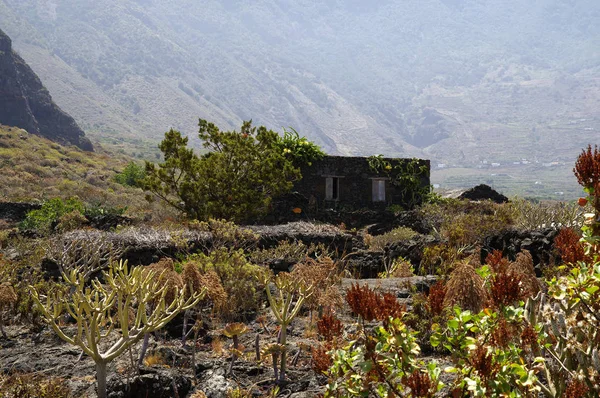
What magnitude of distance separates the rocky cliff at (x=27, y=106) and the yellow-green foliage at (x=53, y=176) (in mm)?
27534

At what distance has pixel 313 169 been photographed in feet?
78.5

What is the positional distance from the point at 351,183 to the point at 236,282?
15.0m

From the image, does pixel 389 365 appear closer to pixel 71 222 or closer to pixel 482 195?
pixel 71 222

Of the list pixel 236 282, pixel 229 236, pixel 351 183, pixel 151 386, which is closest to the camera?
pixel 151 386

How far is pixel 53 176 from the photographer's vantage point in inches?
1737

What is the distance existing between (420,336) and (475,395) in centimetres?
420

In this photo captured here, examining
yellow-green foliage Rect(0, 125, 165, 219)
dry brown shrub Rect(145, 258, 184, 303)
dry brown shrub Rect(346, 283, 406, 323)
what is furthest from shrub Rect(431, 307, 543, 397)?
yellow-green foliage Rect(0, 125, 165, 219)

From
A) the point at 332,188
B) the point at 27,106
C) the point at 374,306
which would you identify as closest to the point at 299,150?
the point at 332,188

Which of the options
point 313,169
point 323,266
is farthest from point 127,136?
point 323,266

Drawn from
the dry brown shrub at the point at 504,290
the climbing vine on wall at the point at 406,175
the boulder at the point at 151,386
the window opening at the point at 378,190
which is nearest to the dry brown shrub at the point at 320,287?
the boulder at the point at 151,386

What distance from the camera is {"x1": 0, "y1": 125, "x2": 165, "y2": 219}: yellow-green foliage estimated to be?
36.0 meters

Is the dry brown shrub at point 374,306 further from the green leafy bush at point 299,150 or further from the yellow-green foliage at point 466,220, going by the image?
the green leafy bush at point 299,150

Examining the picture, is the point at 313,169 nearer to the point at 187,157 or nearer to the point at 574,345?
the point at 187,157

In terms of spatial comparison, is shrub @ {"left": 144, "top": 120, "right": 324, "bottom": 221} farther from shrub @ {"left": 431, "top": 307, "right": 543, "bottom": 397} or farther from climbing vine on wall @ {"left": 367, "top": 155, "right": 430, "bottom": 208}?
shrub @ {"left": 431, "top": 307, "right": 543, "bottom": 397}
